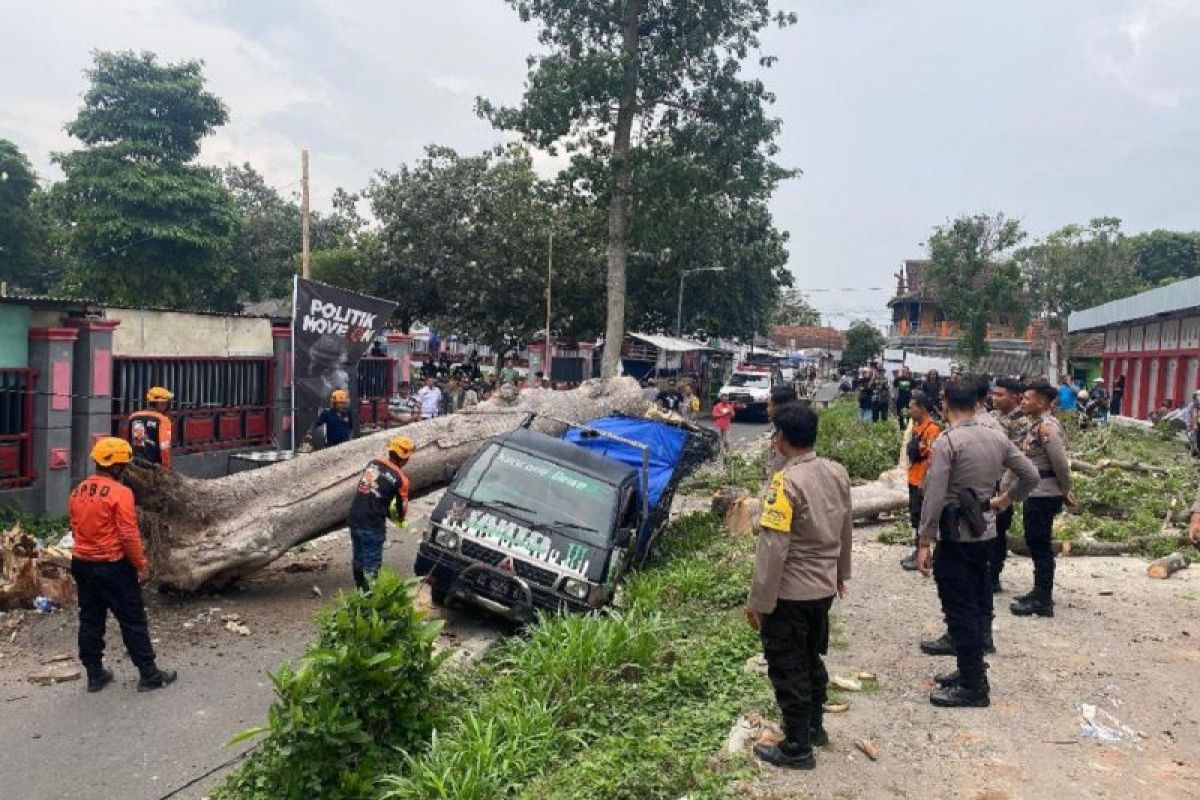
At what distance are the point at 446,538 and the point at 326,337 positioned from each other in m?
5.99

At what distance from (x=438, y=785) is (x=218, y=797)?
1.38 metres

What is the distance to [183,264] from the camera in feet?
97.6

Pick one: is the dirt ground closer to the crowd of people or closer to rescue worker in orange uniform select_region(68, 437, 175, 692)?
the crowd of people

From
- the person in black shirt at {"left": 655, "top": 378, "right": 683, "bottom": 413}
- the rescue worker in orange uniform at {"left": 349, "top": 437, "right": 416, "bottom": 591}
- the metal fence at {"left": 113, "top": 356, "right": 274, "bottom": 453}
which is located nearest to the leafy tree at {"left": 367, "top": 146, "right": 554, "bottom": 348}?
the person in black shirt at {"left": 655, "top": 378, "right": 683, "bottom": 413}

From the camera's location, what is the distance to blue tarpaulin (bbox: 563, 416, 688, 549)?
9.56m

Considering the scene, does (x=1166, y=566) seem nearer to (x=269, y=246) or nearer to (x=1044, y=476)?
(x=1044, y=476)

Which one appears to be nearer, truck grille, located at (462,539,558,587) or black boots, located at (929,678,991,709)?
black boots, located at (929,678,991,709)

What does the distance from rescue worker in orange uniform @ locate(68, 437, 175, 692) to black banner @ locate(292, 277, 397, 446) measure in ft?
19.3

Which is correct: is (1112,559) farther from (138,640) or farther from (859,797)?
(138,640)

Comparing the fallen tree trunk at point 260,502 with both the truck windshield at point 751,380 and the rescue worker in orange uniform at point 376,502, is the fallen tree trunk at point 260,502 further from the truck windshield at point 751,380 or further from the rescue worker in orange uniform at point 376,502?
the truck windshield at point 751,380

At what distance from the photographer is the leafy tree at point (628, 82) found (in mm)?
21516

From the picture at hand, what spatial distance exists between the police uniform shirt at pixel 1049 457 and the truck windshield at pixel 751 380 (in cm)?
2425

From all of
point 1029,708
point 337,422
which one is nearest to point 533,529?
point 1029,708

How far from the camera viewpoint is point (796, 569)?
163 inches
